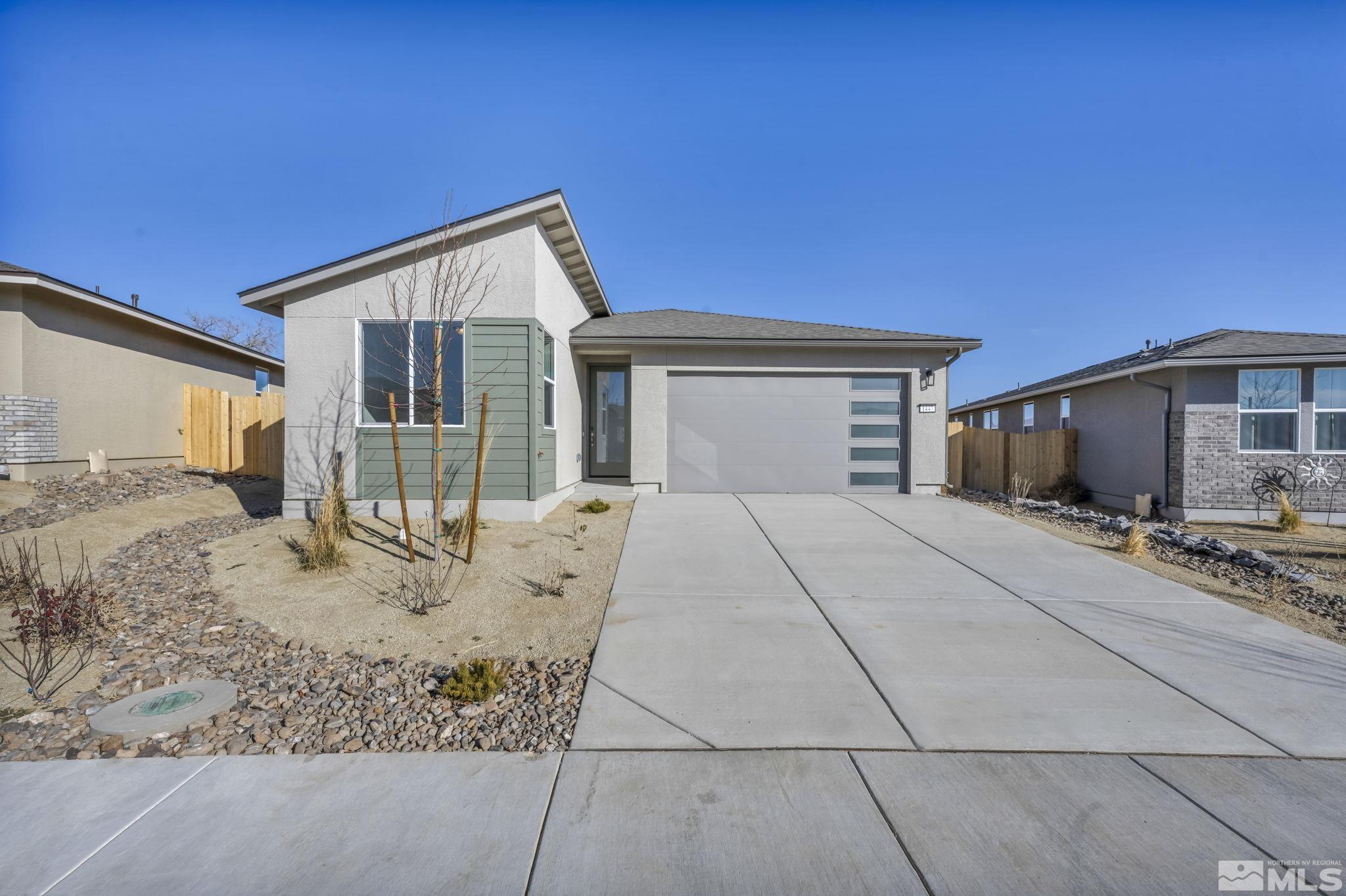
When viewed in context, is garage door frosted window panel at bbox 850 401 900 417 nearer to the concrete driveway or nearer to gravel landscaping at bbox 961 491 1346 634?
gravel landscaping at bbox 961 491 1346 634

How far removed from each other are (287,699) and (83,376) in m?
12.0

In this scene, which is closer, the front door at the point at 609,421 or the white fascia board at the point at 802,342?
the white fascia board at the point at 802,342

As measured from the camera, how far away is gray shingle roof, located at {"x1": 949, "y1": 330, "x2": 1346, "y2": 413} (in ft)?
34.7

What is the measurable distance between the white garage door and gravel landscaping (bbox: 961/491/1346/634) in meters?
3.25

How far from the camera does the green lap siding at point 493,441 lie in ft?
26.0

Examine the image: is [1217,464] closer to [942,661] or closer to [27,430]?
[942,661]

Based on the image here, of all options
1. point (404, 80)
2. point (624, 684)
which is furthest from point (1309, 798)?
point (404, 80)

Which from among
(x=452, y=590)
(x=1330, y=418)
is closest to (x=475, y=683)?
(x=452, y=590)

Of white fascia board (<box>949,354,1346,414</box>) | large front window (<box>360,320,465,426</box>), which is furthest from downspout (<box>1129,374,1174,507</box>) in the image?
Result: large front window (<box>360,320,465,426</box>)

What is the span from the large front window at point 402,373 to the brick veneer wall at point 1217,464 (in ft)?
44.4

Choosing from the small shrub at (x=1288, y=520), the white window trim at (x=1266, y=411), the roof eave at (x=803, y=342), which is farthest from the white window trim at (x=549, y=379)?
the white window trim at (x=1266, y=411)

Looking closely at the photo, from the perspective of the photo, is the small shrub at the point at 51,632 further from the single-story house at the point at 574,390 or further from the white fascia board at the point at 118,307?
the white fascia board at the point at 118,307

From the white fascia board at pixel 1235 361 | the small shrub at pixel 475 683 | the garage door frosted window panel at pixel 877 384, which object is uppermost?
the white fascia board at pixel 1235 361

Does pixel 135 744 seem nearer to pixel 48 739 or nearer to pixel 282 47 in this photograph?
pixel 48 739
